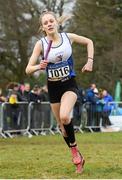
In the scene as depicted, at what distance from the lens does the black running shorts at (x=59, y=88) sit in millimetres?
7508

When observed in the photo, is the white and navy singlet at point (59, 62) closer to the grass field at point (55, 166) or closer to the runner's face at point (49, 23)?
the runner's face at point (49, 23)

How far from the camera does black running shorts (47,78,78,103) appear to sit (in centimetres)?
751

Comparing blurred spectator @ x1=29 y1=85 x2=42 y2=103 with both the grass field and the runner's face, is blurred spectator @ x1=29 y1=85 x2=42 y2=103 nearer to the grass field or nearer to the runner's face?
the grass field

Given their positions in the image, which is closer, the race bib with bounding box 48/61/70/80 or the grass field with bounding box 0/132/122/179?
the grass field with bounding box 0/132/122/179

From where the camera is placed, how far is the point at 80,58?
40062mm

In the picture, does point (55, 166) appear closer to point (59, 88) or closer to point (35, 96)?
point (59, 88)

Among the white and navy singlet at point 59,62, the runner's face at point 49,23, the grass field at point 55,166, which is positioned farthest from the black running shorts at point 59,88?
the grass field at point 55,166

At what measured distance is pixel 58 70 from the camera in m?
7.41

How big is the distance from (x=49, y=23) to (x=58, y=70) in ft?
2.07

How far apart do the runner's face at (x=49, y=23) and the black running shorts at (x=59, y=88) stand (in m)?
0.68

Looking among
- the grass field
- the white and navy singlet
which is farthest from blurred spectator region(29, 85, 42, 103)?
the white and navy singlet

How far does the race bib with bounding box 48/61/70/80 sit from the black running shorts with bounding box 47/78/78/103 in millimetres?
94

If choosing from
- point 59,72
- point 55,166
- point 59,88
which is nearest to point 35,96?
point 55,166

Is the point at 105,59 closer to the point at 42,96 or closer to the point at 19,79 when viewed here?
the point at 19,79
